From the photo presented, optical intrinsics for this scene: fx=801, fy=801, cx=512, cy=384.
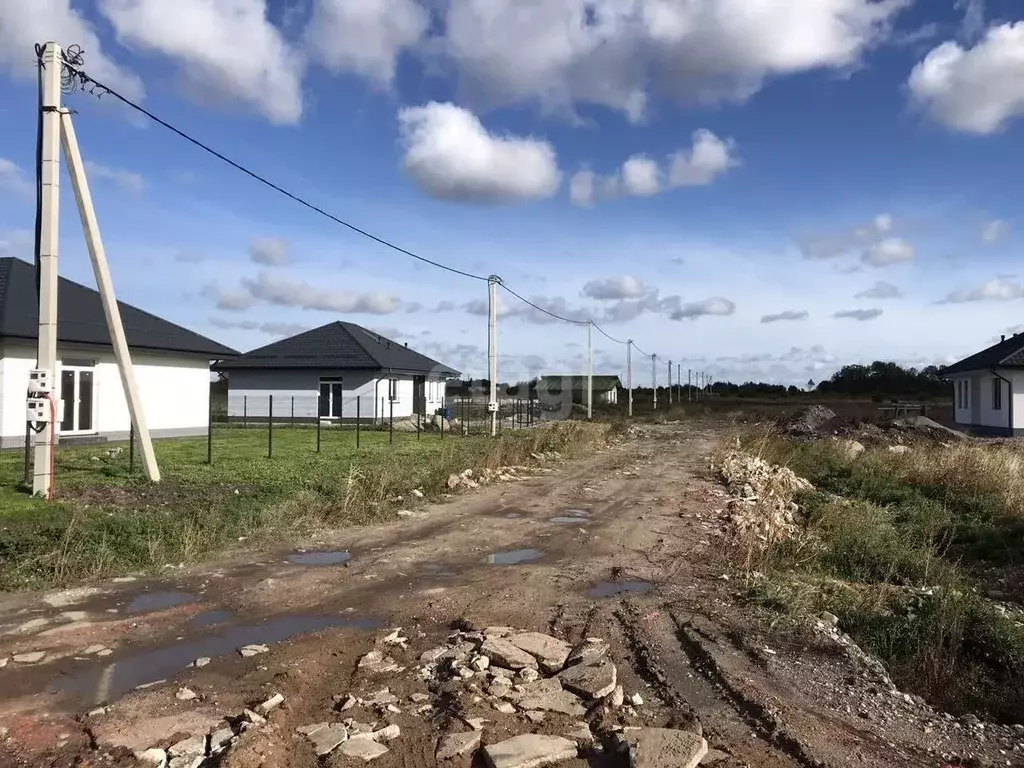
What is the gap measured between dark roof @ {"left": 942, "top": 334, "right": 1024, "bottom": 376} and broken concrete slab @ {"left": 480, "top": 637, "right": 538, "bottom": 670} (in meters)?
28.1

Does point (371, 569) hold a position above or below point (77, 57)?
below

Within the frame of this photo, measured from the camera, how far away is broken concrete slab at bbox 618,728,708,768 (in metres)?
3.67

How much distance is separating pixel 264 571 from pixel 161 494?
14.0ft

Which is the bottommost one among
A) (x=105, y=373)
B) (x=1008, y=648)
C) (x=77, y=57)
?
(x=1008, y=648)

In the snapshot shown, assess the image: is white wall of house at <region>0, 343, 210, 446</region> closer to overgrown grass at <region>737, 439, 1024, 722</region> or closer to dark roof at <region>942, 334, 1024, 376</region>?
overgrown grass at <region>737, 439, 1024, 722</region>

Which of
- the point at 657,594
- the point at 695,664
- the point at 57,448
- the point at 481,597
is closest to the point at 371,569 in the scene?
the point at 481,597

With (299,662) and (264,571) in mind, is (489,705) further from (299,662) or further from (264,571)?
(264,571)

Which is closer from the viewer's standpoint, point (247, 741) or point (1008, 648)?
point (247, 741)

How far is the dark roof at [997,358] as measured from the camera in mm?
27688

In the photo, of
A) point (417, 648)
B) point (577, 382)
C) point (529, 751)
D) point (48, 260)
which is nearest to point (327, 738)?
point (529, 751)

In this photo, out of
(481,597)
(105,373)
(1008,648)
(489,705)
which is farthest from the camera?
(105,373)

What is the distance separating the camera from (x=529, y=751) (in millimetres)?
3818

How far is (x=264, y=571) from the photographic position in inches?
310

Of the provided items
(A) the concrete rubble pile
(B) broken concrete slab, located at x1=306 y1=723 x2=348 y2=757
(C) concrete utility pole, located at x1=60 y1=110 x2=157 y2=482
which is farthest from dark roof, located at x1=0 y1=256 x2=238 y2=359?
(B) broken concrete slab, located at x1=306 y1=723 x2=348 y2=757
